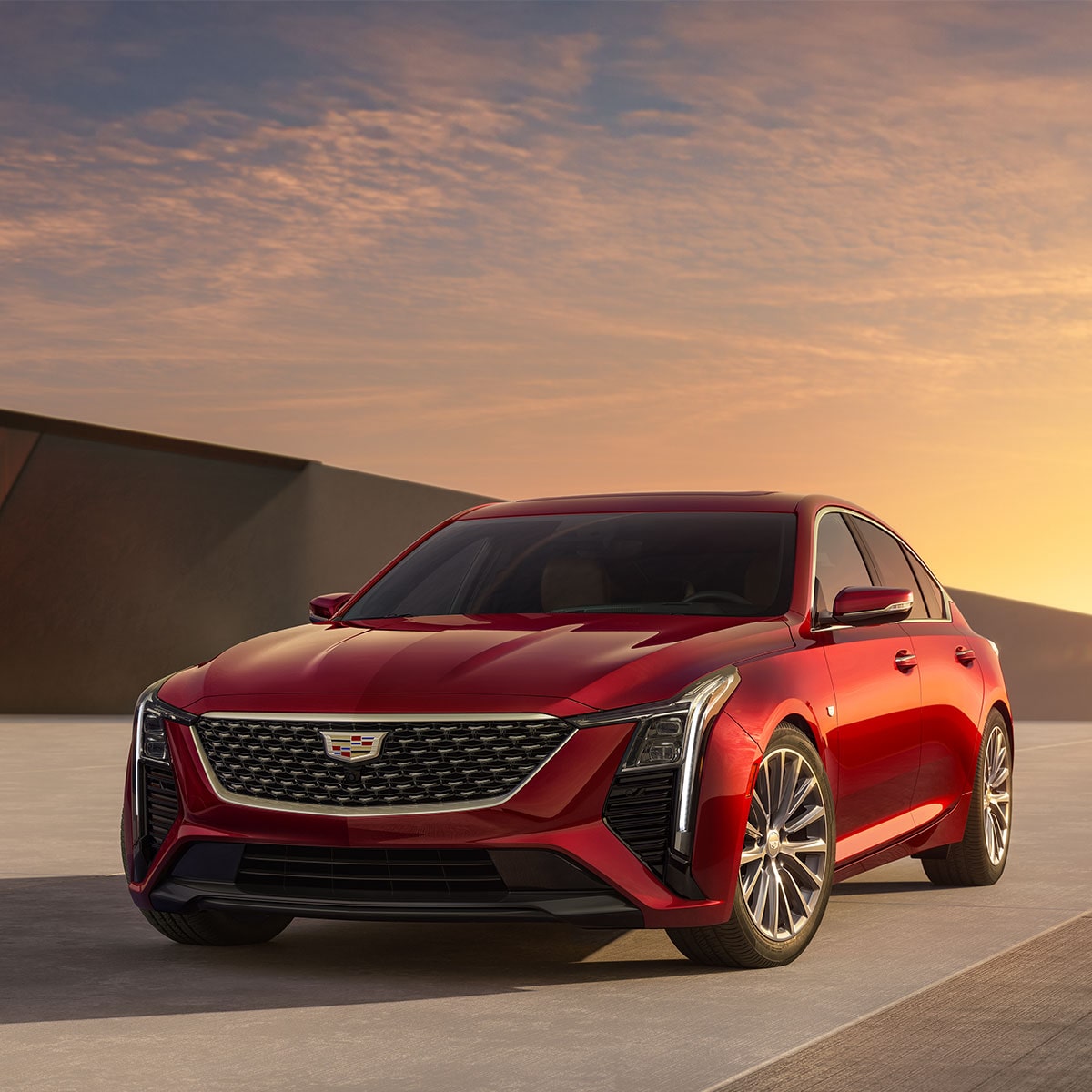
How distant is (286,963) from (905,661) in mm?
2726

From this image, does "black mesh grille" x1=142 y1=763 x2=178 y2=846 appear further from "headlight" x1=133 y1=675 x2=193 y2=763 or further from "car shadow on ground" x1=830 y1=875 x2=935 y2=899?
"car shadow on ground" x1=830 y1=875 x2=935 y2=899

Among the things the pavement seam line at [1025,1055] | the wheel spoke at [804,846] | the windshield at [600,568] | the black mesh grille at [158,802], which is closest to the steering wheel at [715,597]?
the windshield at [600,568]

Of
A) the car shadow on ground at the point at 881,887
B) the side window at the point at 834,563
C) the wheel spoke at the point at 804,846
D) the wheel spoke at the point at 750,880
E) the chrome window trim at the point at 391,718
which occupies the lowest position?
the car shadow on ground at the point at 881,887

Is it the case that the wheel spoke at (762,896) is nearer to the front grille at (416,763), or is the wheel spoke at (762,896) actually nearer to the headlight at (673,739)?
the headlight at (673,739)

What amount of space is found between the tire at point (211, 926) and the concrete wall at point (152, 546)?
16765 mm

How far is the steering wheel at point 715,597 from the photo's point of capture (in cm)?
688

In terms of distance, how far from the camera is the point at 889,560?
7.99 m

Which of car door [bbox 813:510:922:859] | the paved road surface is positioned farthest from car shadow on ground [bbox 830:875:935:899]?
car door [bbox 813:510:922:859]

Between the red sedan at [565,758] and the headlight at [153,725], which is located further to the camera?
the headlight at [153,725]

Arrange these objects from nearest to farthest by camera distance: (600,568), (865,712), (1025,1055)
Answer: (1025,1055) < (865,712) < (600,568)

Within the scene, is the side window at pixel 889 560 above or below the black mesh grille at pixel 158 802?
above

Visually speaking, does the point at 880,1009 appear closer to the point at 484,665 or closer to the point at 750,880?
the point at 750,880

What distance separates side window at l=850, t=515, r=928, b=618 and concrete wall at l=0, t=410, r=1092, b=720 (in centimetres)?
1614

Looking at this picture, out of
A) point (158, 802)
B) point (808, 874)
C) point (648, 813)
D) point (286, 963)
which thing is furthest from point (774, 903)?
point (158, 802)
